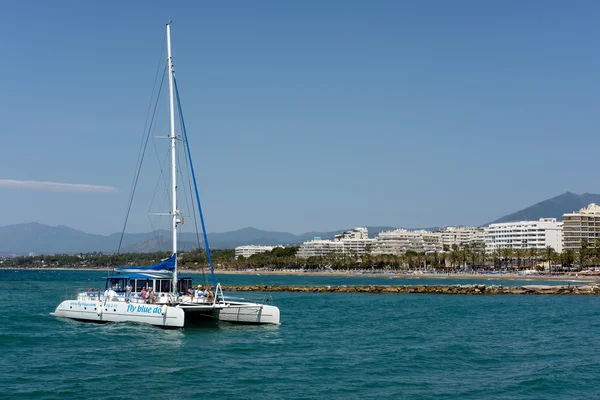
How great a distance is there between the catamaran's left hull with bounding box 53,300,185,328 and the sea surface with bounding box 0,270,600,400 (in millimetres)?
619

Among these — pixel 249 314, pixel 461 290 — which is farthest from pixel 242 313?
pixel 461 290

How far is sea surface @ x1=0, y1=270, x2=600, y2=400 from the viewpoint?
22.5 meters

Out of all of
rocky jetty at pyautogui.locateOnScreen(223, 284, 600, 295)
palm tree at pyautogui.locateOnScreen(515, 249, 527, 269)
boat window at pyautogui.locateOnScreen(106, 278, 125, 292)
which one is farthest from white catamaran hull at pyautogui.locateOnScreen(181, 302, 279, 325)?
palm tree at pyautogui.locateOnScreen(515, 249, 527, 269)

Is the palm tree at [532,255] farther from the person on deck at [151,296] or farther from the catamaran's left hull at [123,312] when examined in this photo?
the catamaran's left hull at [123,312]

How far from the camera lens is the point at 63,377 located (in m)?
24.1

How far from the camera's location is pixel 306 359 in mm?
28375

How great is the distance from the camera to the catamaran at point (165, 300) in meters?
36.9

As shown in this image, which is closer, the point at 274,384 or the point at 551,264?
the point at 274,384

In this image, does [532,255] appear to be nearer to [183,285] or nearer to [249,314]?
[249,314]

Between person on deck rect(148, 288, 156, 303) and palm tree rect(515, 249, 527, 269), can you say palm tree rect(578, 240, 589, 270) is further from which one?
person on deck rect(148, 288, 156, 303)

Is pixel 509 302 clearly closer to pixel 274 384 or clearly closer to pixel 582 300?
pixel 582 300

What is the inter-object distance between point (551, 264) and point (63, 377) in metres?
170

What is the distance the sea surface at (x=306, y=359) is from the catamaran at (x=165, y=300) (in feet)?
2.42

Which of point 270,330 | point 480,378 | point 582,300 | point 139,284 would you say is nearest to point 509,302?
point 582,300
